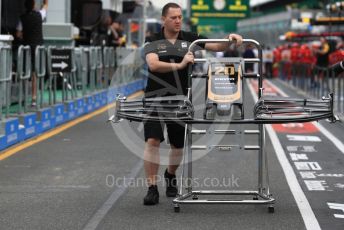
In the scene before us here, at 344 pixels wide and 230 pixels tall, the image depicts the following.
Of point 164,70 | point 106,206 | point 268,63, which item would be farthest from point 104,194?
point 268,63

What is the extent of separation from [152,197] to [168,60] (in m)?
1.36

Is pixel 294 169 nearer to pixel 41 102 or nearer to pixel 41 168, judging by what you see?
pixel 41 168

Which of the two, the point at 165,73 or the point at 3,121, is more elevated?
the point at 165,73

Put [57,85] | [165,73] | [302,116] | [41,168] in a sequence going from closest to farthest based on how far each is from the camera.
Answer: [302,116] < [165,73] < [41,168] < [57,85]

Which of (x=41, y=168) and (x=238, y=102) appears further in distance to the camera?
(x=41, y=168)

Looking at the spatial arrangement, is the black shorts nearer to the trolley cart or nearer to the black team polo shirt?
the black team polo shirt

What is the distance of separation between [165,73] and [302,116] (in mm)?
1563

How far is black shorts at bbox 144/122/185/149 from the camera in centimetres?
849

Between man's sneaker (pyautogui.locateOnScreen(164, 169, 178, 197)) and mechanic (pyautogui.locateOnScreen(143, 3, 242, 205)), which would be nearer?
mechanic (pyautogui.locateOnScreen(143, 3, 242, 205))

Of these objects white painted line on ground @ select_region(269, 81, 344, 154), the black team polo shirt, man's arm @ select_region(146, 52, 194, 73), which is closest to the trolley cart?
man's arm @ select_region(146, 52, 194, 73)

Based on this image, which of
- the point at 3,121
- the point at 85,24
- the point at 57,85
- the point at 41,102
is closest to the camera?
the point at 3,121

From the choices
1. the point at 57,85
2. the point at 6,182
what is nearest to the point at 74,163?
the point at 6,182

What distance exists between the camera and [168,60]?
844 cm

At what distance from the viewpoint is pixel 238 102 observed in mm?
7812
